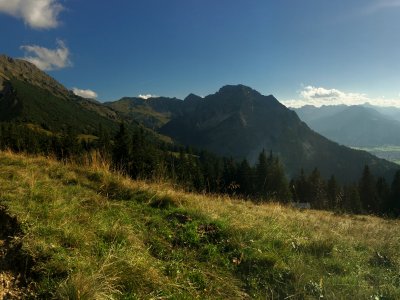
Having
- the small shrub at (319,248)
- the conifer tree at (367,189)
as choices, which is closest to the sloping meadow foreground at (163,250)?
the small shrub at (319,248)

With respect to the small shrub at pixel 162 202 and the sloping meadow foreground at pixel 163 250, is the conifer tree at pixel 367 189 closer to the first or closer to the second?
the sloping meadow foreground at pixel 163 250

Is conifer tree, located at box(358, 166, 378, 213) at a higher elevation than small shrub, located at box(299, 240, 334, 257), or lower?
lower

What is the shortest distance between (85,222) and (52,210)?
2.30ft

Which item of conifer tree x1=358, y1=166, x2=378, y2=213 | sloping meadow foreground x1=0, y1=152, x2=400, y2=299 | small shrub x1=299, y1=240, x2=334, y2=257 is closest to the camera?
sloping meadow foreground x1=0, y1=152, x2=400, y2=299

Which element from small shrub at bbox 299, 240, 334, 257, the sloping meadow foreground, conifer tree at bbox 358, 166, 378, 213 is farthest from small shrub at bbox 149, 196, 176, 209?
conifer tree at bbox 358, 166, 378, 213

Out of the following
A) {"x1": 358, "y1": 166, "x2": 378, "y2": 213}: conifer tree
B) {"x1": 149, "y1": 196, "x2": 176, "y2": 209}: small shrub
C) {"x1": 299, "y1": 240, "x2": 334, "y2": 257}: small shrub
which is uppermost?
{"x1": 149, "y1": 196, "x2": 176, "y2": 209}: small shrub

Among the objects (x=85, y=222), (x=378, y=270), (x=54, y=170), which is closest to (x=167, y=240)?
(x=85, y=222)

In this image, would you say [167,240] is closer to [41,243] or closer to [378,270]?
[41,243]

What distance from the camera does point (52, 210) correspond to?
575cm

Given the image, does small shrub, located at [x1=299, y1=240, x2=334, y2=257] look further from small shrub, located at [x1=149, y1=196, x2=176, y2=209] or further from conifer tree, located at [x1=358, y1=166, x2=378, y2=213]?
conifer tree, located at [x1=358, y1=166, x2=378, y2=213]

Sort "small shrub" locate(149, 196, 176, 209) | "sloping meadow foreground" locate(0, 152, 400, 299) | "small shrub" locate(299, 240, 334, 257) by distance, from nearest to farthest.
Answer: "sloping meadow foreground" locate(0, 152, 400, 299)
"small shrub" locate(299, 240, 334, 257)
"small shrub" locate(149, 196, 176, 209)

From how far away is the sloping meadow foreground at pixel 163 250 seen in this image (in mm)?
3992

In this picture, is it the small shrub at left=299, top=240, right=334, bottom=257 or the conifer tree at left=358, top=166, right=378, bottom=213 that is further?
the conifer tree at left=358, top=166, right=378, bottom=213

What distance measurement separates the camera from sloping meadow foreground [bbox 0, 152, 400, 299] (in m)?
3.99
